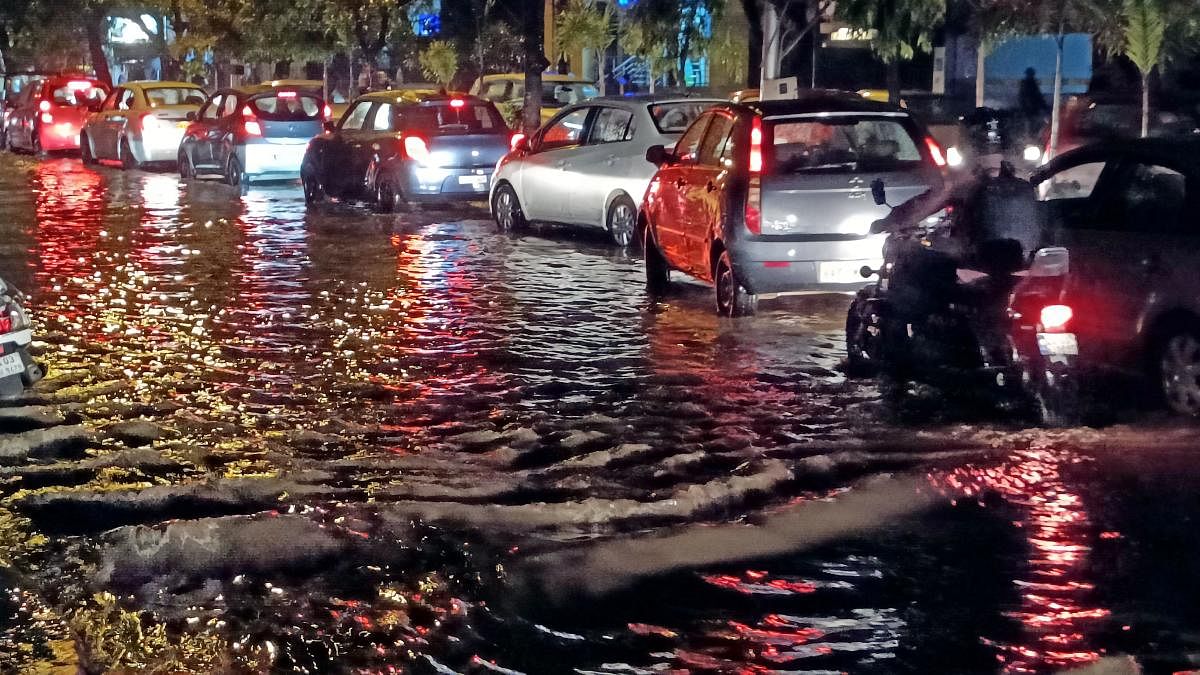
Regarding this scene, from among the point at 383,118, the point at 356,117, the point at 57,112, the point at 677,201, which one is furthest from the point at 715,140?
the point at 57,112

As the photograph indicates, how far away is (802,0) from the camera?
22.7 meters

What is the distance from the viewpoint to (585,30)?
115 feet

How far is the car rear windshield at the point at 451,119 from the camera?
2150 centimetres

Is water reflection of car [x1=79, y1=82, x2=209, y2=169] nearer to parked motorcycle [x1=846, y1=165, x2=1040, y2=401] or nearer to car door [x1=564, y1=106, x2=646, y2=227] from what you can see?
car door [x1=564, y1=106, x2=646, y2=227]

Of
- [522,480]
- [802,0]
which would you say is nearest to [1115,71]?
[802,0]

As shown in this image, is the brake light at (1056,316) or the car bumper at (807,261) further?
the car bumper at (807,261)

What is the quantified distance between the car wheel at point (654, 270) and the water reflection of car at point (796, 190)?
3.64 ft

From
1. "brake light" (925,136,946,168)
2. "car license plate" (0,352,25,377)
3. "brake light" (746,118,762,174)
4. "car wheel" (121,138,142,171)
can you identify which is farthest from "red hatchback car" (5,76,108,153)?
"car license plate" (0,352,25,377)

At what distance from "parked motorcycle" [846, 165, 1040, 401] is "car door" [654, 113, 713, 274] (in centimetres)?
279

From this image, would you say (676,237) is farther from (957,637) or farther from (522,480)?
(957,637)

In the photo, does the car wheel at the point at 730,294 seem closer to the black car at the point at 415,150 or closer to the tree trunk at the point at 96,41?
the black car at the point at 415,150

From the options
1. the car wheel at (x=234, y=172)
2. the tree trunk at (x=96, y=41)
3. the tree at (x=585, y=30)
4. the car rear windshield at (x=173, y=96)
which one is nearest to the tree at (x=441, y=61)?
the tree at (x=585, y=30)

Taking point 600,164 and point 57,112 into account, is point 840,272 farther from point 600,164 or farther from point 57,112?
point 57,112

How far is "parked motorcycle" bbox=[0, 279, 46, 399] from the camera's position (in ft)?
30.9
